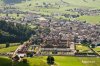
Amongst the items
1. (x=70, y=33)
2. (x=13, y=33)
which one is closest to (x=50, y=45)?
(x=13, y=33)

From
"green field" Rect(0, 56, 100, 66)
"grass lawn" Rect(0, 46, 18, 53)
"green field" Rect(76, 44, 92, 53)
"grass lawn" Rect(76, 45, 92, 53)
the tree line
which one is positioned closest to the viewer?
"green field" Rect(0, 56, 100, 66)

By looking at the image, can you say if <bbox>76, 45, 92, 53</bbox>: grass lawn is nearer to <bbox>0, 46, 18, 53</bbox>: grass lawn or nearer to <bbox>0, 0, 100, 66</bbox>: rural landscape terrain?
<bbox>0, 0, 100, 66</bbox>: rural landscape terrain

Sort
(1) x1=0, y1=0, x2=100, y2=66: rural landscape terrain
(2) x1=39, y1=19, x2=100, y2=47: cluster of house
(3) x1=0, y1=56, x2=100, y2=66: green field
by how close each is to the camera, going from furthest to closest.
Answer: (2) x1=39, y1=19, x2=100, y2=47: cluster of house
(1) x1=0, y1=0, x2=100, y2=66: rural landscape terrain
(3) x1=0, y1=56, x2=100, y2=66: green field

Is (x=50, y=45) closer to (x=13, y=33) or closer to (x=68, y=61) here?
(x=68, y=61)

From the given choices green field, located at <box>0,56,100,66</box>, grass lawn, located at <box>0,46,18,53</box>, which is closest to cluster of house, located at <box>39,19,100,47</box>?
grass lawn, located at <box>0,46,18,53</box>

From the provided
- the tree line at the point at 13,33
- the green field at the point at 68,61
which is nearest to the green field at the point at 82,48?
the green field at the point at 68,61

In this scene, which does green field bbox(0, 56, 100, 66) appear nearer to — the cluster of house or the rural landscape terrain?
the rural landscape terrain

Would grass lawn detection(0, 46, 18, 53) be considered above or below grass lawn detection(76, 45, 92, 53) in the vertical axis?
above

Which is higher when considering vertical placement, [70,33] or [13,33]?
[13,33]

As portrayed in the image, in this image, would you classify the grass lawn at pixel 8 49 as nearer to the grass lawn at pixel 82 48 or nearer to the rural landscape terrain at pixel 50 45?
the rural landscape terrain at pixel 50 45

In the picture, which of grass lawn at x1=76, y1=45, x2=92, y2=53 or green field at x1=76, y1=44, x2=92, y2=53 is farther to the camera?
grass lawn at x1=76, y1=45, x2=92, y2=53

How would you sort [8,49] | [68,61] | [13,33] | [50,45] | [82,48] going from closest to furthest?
[68,61]
[8,49]
[82,48]
[50,45]
[13,33]
